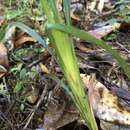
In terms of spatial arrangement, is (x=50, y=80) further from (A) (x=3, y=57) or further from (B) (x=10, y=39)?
(B) (x=10, y=39)

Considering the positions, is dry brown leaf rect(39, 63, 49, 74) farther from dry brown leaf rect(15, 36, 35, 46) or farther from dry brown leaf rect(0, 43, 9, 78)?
dry brown leaf rect(15, 36, 35, 46)

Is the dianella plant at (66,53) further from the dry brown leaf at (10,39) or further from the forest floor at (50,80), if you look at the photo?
the dry brown leaf at (10,39)

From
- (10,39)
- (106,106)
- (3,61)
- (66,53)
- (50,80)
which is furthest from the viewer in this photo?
(10,39)

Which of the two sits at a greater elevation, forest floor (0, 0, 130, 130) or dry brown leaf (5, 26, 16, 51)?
dry brown leaf (5, 26, 16, 51)

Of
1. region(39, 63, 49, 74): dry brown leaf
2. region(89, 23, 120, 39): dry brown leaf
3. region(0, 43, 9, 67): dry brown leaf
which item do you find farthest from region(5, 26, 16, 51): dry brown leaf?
region(89, 23, 120, 39): dry brown leaf

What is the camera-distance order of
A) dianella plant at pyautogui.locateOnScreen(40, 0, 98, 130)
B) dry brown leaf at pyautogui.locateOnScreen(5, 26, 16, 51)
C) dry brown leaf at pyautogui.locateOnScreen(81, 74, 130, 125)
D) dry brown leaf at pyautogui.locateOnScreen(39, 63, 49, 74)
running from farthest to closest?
dry brown leaf at pyautogui.locateOnScreen(5, 26, 16, 51), dry brown leaf at pyautogui.locateOnScreen(39, 63, 49, 74), dry brown leaf at pyautogui.locateOnScreen(81, 74, 130, 125), dianella plant at pyautogui.locateOnScreen(40, 0, 98, 130)

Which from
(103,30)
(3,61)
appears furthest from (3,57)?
(103,30)

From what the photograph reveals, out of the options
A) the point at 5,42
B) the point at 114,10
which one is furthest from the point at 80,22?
the point at 5,42

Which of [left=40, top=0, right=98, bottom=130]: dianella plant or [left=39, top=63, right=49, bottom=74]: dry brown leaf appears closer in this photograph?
[left=40, top=0, right=98, bottom=130]: dianella plant
